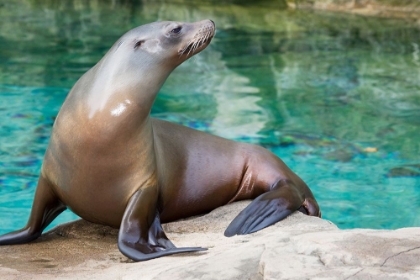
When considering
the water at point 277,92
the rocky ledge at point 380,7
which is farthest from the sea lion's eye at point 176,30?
the rocky ledge at point 380,7

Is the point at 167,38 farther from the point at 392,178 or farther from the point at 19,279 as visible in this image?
the point at 392,178

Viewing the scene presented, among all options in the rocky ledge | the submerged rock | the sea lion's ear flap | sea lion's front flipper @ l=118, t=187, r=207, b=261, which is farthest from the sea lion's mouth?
the rocky ledge

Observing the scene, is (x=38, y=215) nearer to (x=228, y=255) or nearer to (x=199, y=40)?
(x=199, y=40)

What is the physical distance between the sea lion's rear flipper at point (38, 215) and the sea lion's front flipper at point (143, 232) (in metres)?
0.45

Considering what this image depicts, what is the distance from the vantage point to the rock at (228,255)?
2.25 m

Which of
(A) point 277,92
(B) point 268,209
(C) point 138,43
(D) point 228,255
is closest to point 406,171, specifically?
(A) point 277,92

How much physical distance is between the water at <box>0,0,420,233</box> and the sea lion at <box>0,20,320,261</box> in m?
1.78

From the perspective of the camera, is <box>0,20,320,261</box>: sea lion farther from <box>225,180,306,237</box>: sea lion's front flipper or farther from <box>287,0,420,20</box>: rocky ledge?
<box>287,0,420,20</box>: rocky ledge

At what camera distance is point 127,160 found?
3568 mm

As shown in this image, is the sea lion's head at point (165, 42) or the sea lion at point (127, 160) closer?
the sea lion at point (127, 160)

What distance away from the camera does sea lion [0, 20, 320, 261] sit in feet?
11.5

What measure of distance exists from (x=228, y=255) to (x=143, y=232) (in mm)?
889

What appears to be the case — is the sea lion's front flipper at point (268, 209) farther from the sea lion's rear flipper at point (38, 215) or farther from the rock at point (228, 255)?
the sea lion's rear flipper at point (38, 215)

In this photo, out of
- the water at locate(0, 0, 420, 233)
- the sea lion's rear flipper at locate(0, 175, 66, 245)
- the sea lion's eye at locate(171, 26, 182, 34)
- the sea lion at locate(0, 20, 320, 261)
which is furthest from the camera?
the water at locate(0, 0, 420, 233)
